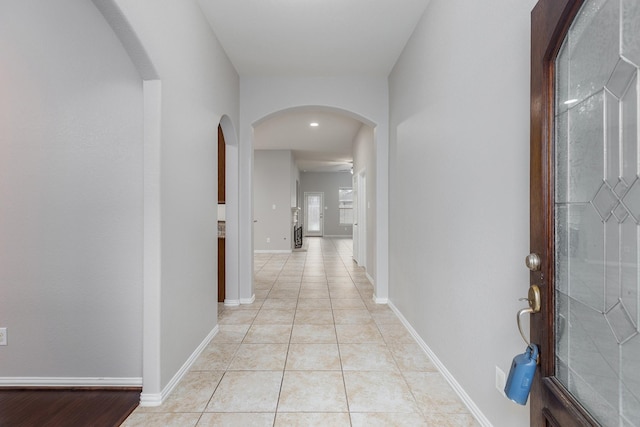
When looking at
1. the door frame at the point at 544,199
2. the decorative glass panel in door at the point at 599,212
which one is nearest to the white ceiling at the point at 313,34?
the door frame at the point at 544,199

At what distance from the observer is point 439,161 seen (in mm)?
2393

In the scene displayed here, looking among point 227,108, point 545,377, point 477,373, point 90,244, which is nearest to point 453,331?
point 477,373

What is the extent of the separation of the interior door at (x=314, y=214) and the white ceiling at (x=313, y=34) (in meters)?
10.5

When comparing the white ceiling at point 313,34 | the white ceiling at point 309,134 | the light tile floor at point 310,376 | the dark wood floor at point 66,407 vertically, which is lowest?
the dark wood floor at point 66,407

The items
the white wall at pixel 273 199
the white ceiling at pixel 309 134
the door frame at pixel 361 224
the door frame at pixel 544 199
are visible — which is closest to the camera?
the door frame at pixel 544 199

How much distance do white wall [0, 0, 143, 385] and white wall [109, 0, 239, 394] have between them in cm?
24

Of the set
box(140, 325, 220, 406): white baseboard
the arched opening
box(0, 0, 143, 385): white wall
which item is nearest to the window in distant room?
the arched opening

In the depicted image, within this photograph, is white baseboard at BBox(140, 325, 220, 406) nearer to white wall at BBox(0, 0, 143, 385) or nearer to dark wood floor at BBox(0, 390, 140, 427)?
dark wood floor at BBox(0, 390, 140, 427)

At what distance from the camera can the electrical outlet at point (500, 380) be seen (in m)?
1.57

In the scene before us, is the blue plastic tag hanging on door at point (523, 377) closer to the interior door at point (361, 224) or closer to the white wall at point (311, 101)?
the white wall at point (311, 101)

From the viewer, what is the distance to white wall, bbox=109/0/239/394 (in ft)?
6.58

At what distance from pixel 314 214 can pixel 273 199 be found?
221 inches

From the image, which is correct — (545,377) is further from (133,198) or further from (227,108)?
(227,108)

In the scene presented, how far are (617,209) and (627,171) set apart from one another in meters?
0.10
